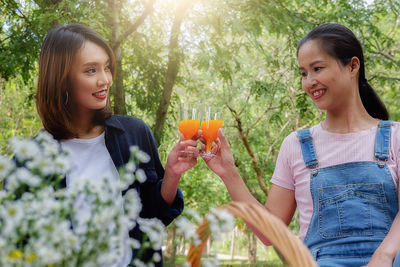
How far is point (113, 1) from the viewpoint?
4.72 meters

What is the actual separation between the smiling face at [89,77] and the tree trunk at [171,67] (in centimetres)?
363

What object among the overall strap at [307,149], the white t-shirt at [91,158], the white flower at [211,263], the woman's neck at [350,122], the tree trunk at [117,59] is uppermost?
the tree trunk at [117,59]

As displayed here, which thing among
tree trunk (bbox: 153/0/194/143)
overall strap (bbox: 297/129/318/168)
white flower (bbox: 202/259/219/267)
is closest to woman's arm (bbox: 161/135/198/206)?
overall strap (bbox: 297/129/318/168)

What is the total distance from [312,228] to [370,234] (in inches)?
9.3

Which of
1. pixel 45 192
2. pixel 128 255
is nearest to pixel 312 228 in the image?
pixel 128 255

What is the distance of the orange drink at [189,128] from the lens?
202 centimetres

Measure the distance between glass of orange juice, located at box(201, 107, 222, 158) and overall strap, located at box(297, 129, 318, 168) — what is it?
16.0 inches

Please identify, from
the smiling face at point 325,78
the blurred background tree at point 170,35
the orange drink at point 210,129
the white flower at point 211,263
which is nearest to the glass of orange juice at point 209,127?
the orange drink at point 210,129

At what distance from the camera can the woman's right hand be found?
2.02 meters

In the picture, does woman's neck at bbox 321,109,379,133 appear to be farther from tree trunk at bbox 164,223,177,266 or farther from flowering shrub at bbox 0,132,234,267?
flowering shrub at bbox 0,132,234,267

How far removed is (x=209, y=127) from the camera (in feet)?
6.61

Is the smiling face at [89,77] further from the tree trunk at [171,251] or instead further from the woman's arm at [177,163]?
the tree trunk at [171,251]

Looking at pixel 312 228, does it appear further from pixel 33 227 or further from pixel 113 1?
pixel 113 1

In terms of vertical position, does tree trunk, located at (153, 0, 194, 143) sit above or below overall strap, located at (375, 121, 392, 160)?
above
